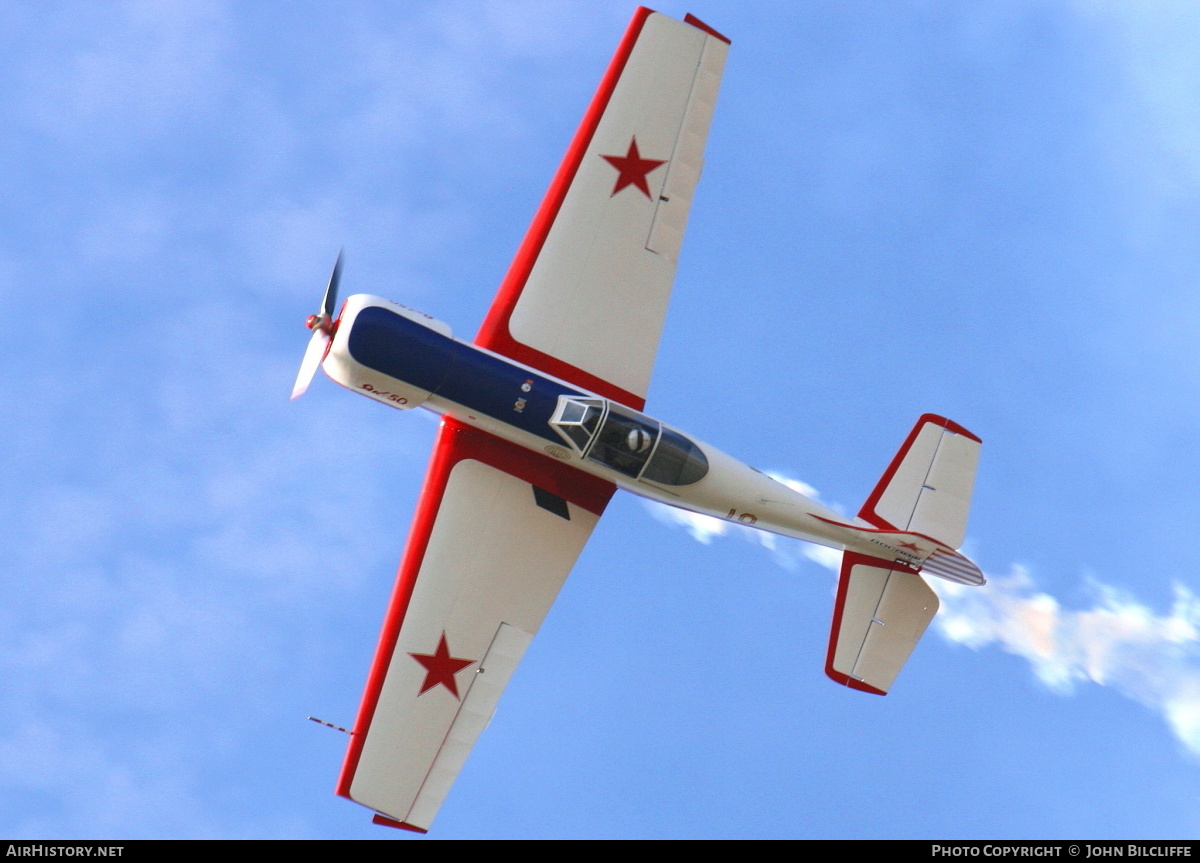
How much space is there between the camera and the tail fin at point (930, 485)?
17.1 meters

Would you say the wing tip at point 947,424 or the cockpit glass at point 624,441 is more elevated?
the wing tip at point 947,424

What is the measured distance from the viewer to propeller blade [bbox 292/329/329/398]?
1605 cm

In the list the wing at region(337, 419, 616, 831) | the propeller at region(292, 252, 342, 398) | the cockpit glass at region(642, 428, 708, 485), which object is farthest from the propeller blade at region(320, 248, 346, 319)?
the cockpit glass at region(642, 428, 708, 485)

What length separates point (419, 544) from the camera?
53.8 ft

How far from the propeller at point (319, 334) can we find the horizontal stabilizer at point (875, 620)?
324 inches

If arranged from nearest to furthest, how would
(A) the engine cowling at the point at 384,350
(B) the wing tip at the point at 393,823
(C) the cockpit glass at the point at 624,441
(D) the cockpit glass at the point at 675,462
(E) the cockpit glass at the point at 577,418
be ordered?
1. (A) the engine cowling at the point at 384,350
2. (B) the wing tip at the point at 393,823
3. (E) the cockpit glass at the point at 577,418
4. (C) the cockpit glass at the point at 624,441
5. (D) the cockpit glass at the point at 675,462

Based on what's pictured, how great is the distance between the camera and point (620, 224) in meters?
17.4

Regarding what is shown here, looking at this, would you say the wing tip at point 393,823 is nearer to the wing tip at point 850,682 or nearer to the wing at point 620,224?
the wing tip at point 850,682

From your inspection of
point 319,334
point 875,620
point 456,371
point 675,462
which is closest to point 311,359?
point 319,334

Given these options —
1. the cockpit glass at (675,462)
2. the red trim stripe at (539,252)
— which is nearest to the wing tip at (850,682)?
the cockpit glass at (675,462)

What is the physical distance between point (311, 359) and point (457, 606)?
4042 millimetres

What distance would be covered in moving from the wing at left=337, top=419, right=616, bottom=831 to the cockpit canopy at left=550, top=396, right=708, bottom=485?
73cm
